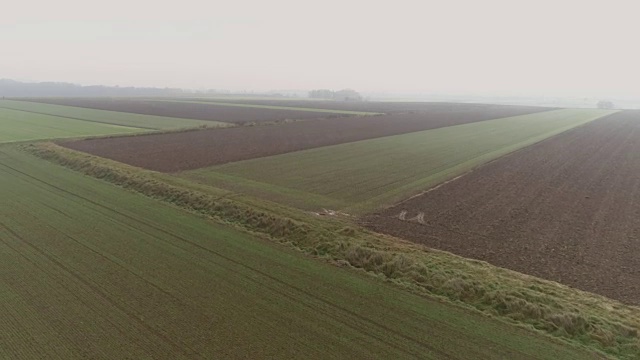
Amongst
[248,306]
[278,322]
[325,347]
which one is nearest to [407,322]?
[325,347]

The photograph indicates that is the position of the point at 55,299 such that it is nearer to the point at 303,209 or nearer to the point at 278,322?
the point at 278,322

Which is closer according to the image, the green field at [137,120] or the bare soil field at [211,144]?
the bare soil field at [211,144]

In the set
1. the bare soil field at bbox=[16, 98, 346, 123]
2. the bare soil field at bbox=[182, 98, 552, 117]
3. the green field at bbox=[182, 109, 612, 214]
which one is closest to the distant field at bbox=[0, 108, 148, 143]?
the bare soil field at bbox=[16, 98, 346, 123]

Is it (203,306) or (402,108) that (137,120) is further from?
(402,108)

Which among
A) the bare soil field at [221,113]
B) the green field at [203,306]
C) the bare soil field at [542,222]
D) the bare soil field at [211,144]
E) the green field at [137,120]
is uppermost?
the bare soil field at [221,113]

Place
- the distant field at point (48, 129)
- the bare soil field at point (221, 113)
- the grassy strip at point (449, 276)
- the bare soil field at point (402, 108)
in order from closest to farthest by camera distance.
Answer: the grassy strip at point (449, 276) → the distant field at point (48, 129) → the bare soil field at point (221, 113) → the bare soil field at point (402, 108)

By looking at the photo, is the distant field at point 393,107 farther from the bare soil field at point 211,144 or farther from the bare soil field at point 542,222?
the bare soil field at point 542,222

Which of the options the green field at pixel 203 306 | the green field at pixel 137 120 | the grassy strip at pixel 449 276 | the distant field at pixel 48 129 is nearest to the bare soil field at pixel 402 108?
the green field at pixel 137 120

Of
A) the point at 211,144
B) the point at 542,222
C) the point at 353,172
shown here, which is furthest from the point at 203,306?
the point at 211,144
